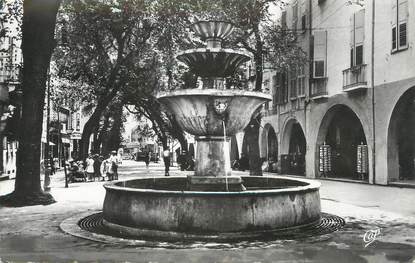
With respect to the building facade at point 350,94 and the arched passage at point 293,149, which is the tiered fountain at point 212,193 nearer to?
the building facade at point 350,94

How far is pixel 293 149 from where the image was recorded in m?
32.8

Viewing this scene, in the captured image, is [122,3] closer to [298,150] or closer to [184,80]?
[184,80]

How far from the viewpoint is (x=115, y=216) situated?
891 centimetres

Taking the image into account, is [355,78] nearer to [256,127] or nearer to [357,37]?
[357,37]

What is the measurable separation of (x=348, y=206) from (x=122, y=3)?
12.8 meters

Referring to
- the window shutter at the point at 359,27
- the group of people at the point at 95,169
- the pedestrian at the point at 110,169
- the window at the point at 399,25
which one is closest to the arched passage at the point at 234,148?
the group of people at the point at 95,169

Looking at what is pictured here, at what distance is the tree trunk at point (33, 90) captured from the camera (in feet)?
45.0

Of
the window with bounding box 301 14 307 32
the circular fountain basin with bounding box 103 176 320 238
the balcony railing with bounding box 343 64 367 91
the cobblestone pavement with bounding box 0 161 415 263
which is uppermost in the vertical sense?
the window with bounding box 301 14 307 32

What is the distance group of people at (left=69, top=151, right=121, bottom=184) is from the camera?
24.5 meters

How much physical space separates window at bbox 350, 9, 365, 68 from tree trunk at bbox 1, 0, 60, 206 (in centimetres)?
1344

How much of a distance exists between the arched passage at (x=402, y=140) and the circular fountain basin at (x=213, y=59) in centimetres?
1163

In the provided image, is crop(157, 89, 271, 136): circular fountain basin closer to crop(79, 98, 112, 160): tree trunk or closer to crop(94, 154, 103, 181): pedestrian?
crop(79, 98, 112, 160): tree trunk

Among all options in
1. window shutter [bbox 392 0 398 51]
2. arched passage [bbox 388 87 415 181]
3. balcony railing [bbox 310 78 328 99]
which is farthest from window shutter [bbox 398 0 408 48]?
balcony railing [bbox 310 78 328 99]

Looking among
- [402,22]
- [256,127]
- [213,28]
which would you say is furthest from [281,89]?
[213,28]
